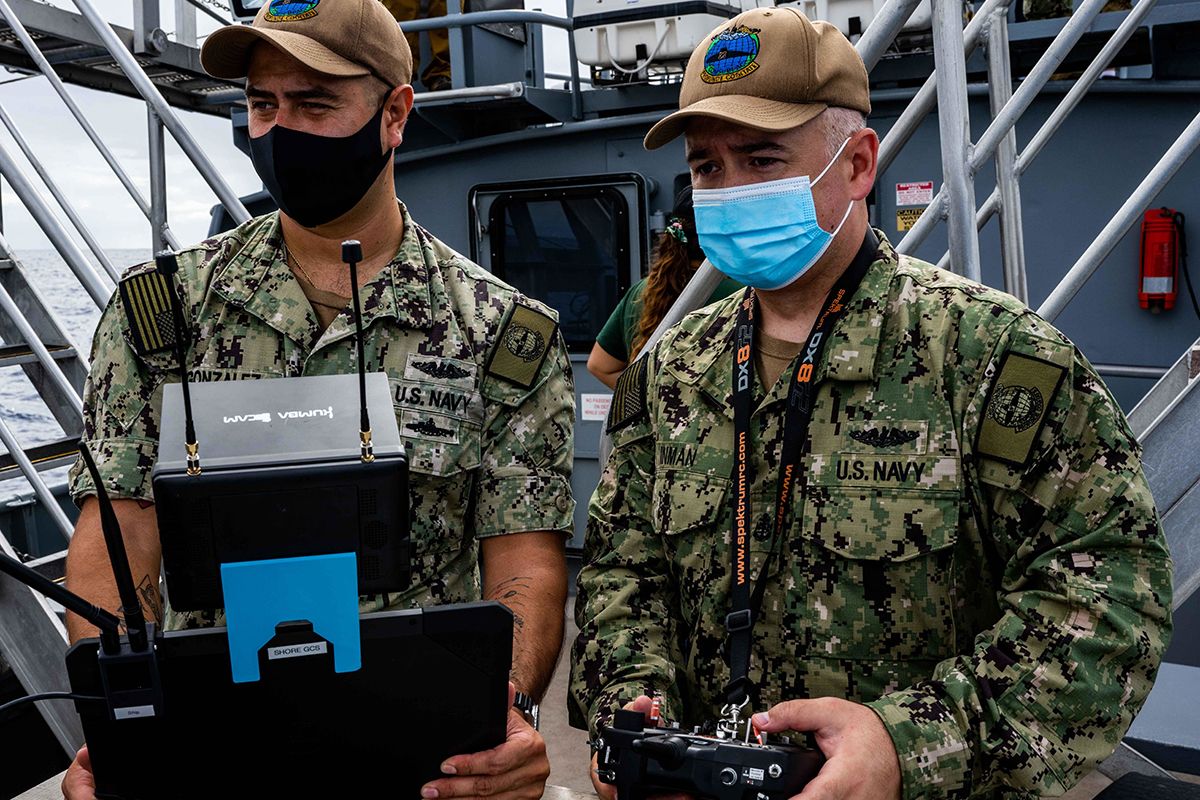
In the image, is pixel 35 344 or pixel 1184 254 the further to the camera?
pixel 1184 254

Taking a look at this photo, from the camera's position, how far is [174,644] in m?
0.95

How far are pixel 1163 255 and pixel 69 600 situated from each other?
4781 mm

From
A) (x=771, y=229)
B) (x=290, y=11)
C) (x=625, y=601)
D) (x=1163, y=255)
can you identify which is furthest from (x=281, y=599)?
(x=1163, y=255)

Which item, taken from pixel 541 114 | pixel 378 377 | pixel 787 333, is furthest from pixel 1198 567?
pixel 541 114

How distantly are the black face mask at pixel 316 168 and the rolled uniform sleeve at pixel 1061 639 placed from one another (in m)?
1.16

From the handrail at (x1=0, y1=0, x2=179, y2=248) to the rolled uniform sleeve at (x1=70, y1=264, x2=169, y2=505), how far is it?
1399 millimetres

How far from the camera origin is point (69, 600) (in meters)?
0.89

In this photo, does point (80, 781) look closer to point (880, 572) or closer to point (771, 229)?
point (880, 572)

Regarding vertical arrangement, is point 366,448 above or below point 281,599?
above

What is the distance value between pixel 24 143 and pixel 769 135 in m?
2.95

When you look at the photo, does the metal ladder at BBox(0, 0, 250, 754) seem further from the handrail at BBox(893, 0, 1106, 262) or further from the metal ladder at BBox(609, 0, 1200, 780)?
the handrail at BBox(893, 0, 1106, 262)

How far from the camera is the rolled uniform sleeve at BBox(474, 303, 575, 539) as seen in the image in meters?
1.74

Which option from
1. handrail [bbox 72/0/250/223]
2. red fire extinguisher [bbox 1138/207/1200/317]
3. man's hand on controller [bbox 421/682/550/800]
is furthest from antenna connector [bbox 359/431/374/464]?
red fire extinguisher [bbox 1138/207/1200/317]

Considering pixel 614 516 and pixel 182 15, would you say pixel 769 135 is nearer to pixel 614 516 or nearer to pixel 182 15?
pixel 614 516
